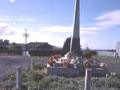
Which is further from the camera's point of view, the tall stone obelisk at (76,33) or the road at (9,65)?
the tall stone obelisk at (76,33)

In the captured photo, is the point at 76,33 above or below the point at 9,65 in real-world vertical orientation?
above

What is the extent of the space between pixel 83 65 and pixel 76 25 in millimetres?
4134

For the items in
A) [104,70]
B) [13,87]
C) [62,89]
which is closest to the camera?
[62,89]

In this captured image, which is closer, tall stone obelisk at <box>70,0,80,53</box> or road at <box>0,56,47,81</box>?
road at <box>0,56,47,81</box>

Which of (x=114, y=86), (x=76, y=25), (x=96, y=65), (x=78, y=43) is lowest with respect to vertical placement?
(x=114, y=86)

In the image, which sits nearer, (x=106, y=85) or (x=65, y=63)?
(x=106, y=85)

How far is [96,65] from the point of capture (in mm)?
10992

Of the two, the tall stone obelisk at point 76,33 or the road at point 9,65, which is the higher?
the tall stone obelisk at point 76,33

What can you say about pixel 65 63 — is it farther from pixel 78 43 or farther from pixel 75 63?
pixel 78 43

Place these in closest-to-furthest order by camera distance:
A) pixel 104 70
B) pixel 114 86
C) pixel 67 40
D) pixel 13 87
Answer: pixel 13 87 → pixel 114 86 → pixel 104 70 → pixel 67 40

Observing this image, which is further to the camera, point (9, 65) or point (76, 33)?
point (9, 65)

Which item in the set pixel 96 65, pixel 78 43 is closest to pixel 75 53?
pixel 78 43

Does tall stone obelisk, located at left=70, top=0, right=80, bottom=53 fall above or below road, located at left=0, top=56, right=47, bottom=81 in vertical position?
above

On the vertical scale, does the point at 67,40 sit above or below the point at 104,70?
above
